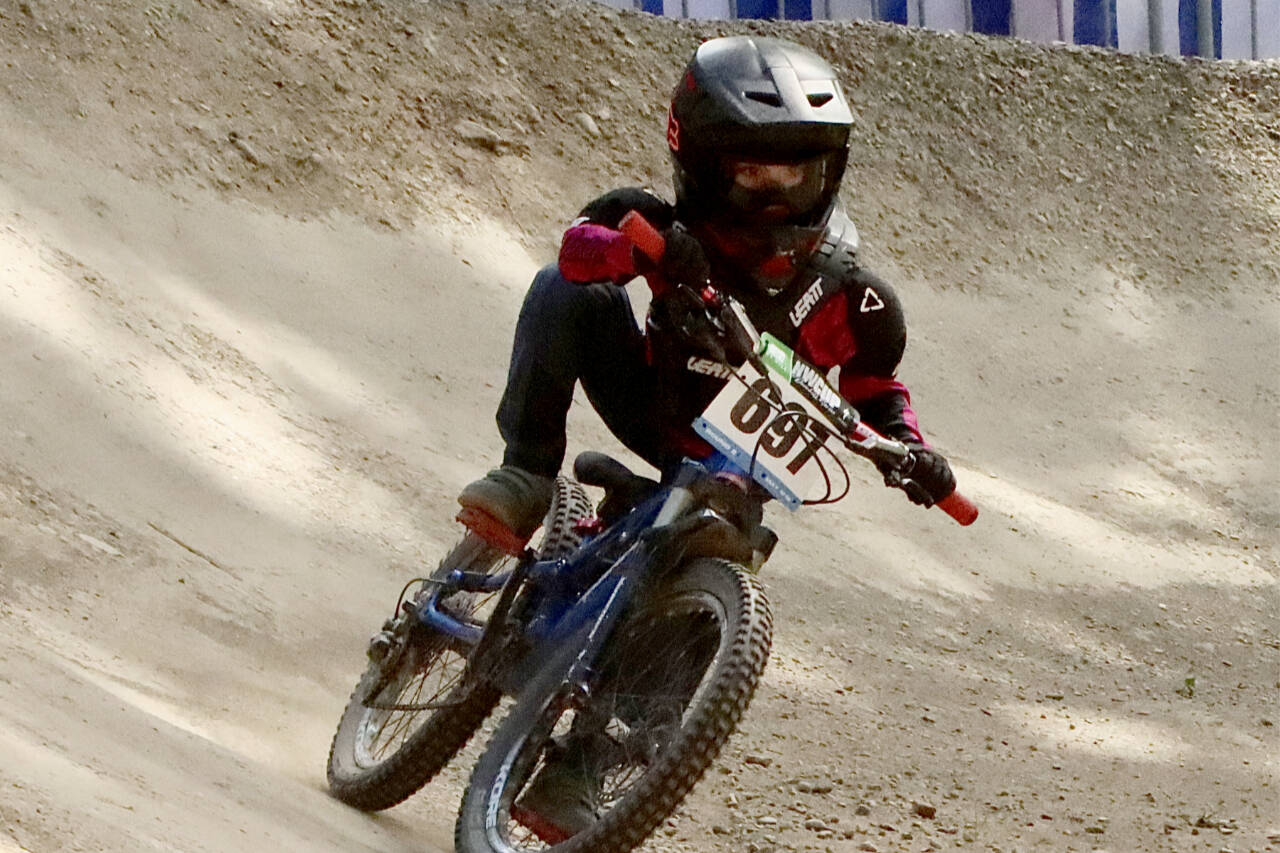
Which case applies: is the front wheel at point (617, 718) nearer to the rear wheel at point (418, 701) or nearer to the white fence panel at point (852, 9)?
the rear wheel at point (418, 701)

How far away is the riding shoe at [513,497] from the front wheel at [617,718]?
1.60 feet

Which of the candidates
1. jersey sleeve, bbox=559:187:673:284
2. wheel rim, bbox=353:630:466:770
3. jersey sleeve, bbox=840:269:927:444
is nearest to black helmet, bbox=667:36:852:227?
jersey sleeve, bbox=559:187:673:284

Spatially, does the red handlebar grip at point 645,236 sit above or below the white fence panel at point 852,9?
above

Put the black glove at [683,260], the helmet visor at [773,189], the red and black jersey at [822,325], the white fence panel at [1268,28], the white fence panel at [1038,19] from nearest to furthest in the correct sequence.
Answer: the black glove at [683,260], the helmet visor at [773,189], the red and black jersey at [822,325], the white fence panel at [1038,19], the white fence panel at [1268,28]

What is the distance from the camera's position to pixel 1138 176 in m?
13.6

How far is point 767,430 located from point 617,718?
80cm

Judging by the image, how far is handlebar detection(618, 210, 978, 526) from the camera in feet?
11.3

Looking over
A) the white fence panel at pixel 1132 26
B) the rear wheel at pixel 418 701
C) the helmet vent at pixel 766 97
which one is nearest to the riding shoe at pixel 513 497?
the rear wheel at pixel 418 701

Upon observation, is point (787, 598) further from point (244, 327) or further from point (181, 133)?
point (181, 133)

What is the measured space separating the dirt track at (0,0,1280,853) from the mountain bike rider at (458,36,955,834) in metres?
1.09

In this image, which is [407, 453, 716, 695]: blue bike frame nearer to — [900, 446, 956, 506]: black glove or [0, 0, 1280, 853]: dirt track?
[900, 446, 956, 506]: black glove

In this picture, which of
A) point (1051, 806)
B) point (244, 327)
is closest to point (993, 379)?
point (244, 327)

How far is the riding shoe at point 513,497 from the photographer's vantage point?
4.07 metres

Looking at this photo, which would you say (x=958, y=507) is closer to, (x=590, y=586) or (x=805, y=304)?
(x=805, y=304)
